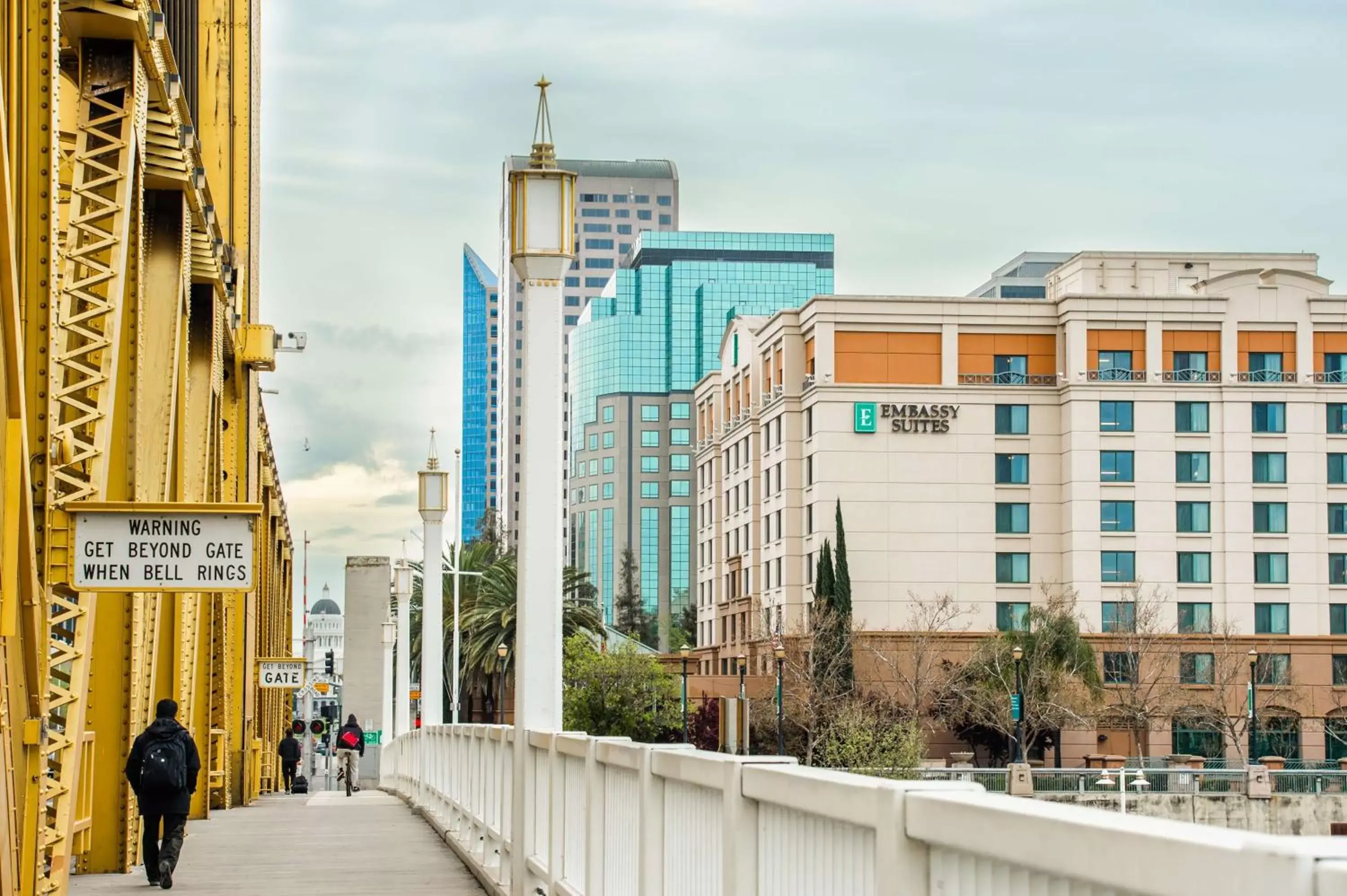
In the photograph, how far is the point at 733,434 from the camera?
118m

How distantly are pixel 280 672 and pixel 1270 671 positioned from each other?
2647 inches

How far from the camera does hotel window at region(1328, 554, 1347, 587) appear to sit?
9931 cm

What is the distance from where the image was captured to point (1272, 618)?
98.2 meters

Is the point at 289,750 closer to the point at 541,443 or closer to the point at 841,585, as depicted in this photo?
the point at 541,443

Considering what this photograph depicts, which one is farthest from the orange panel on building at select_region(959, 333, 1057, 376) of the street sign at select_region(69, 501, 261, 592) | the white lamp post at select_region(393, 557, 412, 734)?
the street sign at select_region(69, 501, 261, 592)

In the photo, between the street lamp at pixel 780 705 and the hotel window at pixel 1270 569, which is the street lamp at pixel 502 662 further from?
the hotel window at pixel 1270 569

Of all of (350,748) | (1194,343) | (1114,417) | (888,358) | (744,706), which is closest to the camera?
(350,748)

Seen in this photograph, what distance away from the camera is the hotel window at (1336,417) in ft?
327

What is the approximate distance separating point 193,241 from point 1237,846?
2129 centimetres

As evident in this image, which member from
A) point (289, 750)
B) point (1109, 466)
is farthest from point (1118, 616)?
point (289, 750)

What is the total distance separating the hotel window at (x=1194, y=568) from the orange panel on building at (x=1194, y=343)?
9.58m

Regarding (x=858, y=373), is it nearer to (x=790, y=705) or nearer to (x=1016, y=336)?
(x=1016, y=336)

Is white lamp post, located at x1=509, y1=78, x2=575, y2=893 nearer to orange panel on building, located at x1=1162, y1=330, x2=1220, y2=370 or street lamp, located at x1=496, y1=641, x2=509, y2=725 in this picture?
street lamp, located at x1=496, y1=641, x2=509, y2=725

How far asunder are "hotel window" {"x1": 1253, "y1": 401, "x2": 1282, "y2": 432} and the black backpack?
88.9 meters
